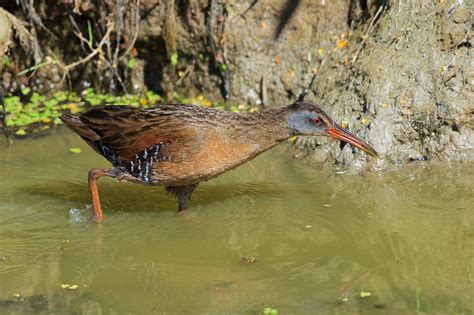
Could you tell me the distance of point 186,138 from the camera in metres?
6.38

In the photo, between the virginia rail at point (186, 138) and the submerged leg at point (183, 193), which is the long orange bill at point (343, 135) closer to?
the virginia rail at point (186, 138)

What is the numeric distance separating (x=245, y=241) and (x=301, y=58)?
10.1ft

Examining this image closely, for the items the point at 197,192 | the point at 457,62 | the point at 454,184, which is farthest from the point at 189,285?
the point at 457,62

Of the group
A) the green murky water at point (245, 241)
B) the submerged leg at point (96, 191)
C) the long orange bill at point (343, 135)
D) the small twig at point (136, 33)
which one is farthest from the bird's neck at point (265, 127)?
the small twig at point (136, 33)

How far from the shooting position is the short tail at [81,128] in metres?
6.88

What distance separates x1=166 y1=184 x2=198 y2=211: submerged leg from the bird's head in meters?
0.95

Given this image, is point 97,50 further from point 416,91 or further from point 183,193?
point 416,91

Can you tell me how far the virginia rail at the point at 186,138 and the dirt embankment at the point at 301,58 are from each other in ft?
3.86

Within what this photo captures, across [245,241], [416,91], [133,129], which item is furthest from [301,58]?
[245,241]

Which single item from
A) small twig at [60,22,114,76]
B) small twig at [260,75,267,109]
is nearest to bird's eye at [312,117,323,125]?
small twig at [260,75,267,109]

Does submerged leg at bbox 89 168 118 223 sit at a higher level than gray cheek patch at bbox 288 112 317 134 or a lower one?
lower

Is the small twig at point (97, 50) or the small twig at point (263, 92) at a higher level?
the small twig at point (97, 50)

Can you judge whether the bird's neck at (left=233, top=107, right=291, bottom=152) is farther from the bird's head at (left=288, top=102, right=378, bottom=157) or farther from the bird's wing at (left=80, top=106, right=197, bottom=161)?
the bird's wing at (left=80, top=106, right=197, bottom=161)

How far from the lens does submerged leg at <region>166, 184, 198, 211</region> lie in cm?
679
